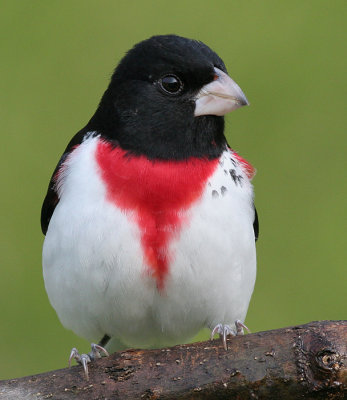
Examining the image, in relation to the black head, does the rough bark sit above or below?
below

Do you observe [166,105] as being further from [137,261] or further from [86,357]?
[86,357]

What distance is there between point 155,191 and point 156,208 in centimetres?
8

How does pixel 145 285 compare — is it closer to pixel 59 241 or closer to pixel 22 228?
pixel 59 241

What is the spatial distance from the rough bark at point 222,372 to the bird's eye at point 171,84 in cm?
122

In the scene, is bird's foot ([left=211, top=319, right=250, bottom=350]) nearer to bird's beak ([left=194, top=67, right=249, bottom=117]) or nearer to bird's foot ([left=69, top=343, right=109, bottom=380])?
bird's foot ([left=69, top=343, right=109, bottom=380])

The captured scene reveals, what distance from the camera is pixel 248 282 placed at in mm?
4980

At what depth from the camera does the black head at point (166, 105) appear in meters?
4.74

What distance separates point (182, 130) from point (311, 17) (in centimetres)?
340

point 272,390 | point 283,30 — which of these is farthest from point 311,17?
point 272,390

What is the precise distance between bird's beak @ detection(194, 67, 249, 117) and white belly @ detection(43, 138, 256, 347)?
10.5 inches

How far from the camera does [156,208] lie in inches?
183

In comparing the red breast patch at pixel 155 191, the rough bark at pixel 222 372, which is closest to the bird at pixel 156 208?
the red breast patch at pixel 155 191

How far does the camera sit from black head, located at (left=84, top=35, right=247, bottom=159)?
187 inches

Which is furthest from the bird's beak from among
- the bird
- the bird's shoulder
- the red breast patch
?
the bird's shoulder
